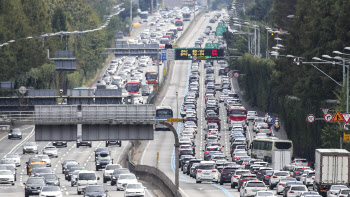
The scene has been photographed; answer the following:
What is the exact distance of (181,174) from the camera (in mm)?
98062

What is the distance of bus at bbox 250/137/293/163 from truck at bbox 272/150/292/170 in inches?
80.4

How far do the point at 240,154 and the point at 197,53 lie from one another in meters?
84.8

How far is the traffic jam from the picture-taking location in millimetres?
68125

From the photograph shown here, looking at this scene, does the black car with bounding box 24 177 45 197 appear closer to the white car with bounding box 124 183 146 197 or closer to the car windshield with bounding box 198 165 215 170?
the white car with bounding box 124 183 146 197

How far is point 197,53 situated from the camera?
188250 millimetres

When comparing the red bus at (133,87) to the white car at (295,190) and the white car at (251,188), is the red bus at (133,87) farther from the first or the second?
the white car at (295,190)

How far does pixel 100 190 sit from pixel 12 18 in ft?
270

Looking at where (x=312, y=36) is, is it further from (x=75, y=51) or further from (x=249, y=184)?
(x=75, y=51)

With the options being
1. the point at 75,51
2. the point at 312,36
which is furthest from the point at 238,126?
the point at 75,51

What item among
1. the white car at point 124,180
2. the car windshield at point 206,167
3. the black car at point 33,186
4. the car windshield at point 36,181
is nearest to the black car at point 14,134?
the car windshield at point 206,167

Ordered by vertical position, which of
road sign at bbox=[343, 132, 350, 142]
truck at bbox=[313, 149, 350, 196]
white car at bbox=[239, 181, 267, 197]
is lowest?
white car at bbox=[239, 181, 267, 197]

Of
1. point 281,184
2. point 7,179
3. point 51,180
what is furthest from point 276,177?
point 7,179

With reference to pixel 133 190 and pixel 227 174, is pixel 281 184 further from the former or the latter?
pixel 227 174

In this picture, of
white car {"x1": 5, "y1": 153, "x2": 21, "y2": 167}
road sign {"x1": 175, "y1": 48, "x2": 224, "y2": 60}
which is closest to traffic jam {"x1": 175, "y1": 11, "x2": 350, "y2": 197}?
road sign {"x1": 175, "y1": 48, "x2": 224, "y2": 60}
